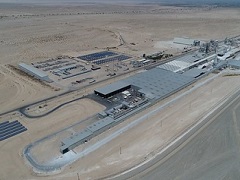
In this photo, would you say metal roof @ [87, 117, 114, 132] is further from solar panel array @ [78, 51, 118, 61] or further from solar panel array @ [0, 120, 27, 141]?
solar panel array @ [78, 51, 118, 61]

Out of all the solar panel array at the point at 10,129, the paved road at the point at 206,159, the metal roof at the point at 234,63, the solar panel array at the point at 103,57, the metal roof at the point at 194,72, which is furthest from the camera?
the solar panel array at the point at 103,57

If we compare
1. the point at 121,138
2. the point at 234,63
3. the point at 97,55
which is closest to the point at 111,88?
the point at 121,138

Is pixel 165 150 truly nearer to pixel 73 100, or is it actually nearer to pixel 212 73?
pixel 73 100

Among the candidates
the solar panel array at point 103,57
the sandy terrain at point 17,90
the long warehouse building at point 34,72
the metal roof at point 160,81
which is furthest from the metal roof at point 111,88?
the solar panel array at point 103,57

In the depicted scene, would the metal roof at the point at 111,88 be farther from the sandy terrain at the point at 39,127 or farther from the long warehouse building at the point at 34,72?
the long warehouse building at the point at 34,72

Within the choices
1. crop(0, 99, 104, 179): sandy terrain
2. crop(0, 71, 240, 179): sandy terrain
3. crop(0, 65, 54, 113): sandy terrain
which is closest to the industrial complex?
crop(0, 99, 104, 179): sandy terrain

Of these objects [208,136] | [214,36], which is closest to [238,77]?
[208,136]

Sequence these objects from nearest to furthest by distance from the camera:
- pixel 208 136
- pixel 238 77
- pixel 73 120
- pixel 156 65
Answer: pixel 208 136
pixel 73 120
pixel 238 77
pixel 156 65
